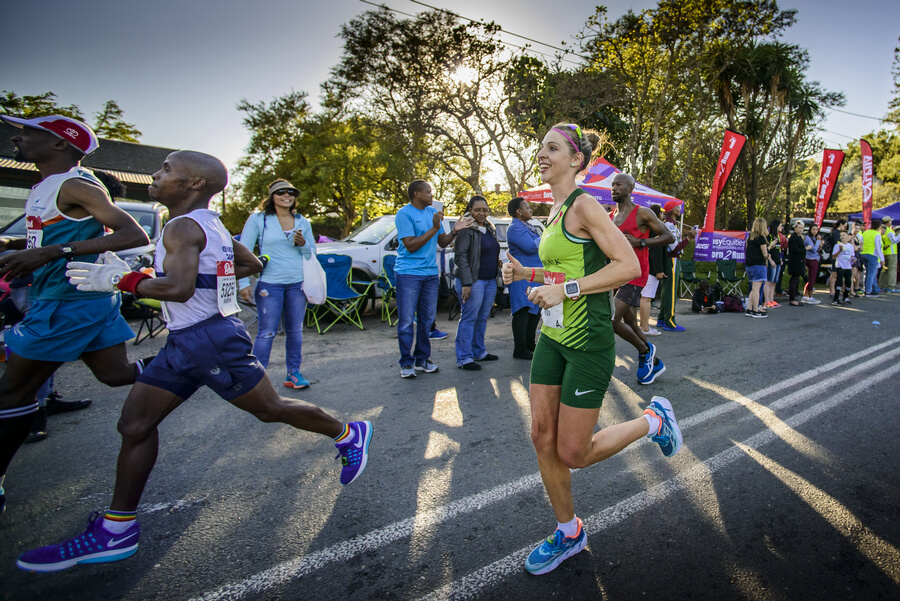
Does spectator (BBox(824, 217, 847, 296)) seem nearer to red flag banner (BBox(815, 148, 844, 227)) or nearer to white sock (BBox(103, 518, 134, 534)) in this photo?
red flag banner (BBox(815, 148, 844, 227))

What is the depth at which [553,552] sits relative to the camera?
2.22 m

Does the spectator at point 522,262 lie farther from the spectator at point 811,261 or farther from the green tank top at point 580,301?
the spectator at point 811,261

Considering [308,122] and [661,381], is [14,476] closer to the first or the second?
[661,381]

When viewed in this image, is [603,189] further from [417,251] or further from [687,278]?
[417,251]

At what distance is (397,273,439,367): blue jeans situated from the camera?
522cm

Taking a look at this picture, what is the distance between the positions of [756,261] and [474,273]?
7.04 metres

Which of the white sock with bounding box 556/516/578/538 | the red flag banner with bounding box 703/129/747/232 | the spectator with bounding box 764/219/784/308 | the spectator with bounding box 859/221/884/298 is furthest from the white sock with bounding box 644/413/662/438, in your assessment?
the spectator with bounding box 859/221/884/298

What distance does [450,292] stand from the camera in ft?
32.0

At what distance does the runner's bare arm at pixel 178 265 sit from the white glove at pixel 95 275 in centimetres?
12

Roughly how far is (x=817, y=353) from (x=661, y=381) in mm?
3000

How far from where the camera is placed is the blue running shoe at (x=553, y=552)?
2.19 meters

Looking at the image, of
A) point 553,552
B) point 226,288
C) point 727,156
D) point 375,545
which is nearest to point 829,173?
point 727,156

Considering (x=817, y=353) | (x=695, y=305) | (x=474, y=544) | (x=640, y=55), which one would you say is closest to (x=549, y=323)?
(x=474, y=544)

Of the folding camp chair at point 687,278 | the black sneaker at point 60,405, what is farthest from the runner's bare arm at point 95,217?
the folding camp chair at point 687,278
